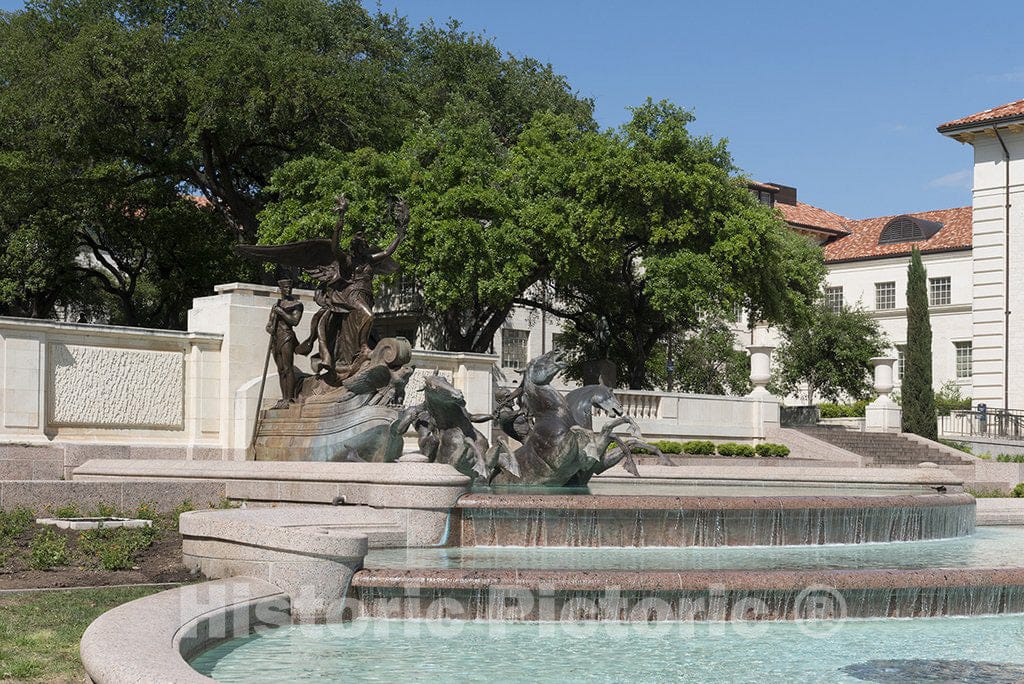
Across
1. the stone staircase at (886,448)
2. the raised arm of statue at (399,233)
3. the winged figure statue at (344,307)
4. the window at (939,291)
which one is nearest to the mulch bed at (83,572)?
the winged figure statue at (344,307)

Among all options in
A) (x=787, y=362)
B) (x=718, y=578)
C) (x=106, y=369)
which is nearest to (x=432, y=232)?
(x=106, y=369)

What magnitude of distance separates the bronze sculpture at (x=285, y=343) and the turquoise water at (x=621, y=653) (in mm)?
10802

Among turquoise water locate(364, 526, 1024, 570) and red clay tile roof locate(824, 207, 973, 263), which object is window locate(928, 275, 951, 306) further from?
turquoise water locate(364, 526, 1024, 570)

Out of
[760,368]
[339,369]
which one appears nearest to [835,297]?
[760,368]

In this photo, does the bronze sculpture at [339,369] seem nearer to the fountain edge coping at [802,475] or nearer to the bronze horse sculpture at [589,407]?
the bronze horse sculpture at [589,407]

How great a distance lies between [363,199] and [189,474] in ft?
69.7

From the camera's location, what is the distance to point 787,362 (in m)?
63.4

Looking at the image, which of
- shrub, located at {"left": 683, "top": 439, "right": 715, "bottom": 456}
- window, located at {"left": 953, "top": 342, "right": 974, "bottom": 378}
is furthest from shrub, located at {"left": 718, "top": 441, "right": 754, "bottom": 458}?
window, located at {"left": 953, "top": 342, "right": 974, "bottom": 378}

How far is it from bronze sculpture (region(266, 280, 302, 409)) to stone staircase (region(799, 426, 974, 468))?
79.6ft

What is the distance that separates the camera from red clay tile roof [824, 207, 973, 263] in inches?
2699

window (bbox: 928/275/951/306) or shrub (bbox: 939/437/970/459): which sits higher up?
window (bbox: 928/275/951/306)

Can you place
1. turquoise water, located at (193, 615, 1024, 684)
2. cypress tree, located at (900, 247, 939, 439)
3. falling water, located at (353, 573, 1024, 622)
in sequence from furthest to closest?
cypress tree, located at (900, 247, 939, 439), falling water, located at (353, 573, 1024, 622), turquoise water, located at (193, 615, 1024, 684)

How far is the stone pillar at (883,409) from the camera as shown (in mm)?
46281

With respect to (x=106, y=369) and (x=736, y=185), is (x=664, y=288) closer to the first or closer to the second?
(x=736, y=185)
